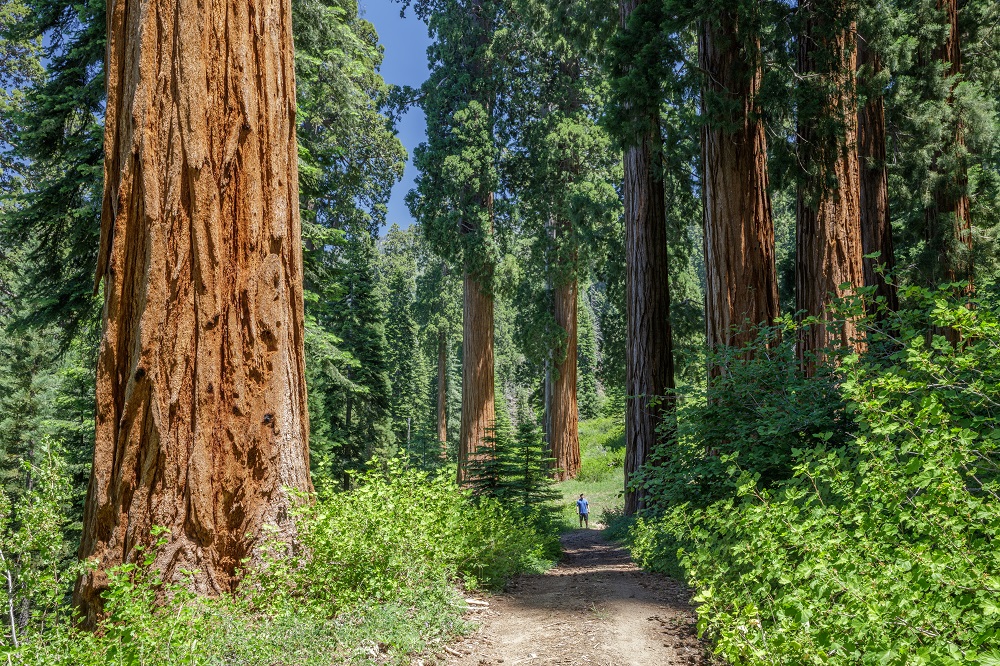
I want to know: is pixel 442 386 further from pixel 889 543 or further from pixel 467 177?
pixel 889 543

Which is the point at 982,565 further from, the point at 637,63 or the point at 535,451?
the point at 535,451

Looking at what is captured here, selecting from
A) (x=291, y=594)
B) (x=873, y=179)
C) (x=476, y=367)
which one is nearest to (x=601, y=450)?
(x=476, y=367)

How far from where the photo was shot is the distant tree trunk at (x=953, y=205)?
1247cm

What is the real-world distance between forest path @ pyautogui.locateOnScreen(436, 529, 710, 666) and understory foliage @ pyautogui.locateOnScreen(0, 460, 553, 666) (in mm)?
301

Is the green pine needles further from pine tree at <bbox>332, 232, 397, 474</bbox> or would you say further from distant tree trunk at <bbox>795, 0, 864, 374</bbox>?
pine tree at <bbox>332, 232, 397, 474</bbox>

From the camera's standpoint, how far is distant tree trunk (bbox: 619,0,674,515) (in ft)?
30.9

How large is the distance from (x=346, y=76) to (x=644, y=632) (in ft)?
34.9

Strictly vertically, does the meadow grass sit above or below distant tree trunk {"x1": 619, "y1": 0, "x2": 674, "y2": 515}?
below

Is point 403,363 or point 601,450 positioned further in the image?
point 403,363

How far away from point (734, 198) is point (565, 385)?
1153cm

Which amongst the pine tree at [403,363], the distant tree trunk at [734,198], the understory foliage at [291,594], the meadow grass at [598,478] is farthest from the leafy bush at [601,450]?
the understory foliage at [291,594]

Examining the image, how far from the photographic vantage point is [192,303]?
14.0ft

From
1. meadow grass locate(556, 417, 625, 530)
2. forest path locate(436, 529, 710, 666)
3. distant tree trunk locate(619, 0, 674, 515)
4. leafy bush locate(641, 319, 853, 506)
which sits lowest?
meadow grass locate(556, 417, 625, 530)

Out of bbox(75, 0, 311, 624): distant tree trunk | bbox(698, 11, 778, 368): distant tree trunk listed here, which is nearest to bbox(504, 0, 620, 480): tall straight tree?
bbox(698, 11, 778, 368): distant tree trunk
